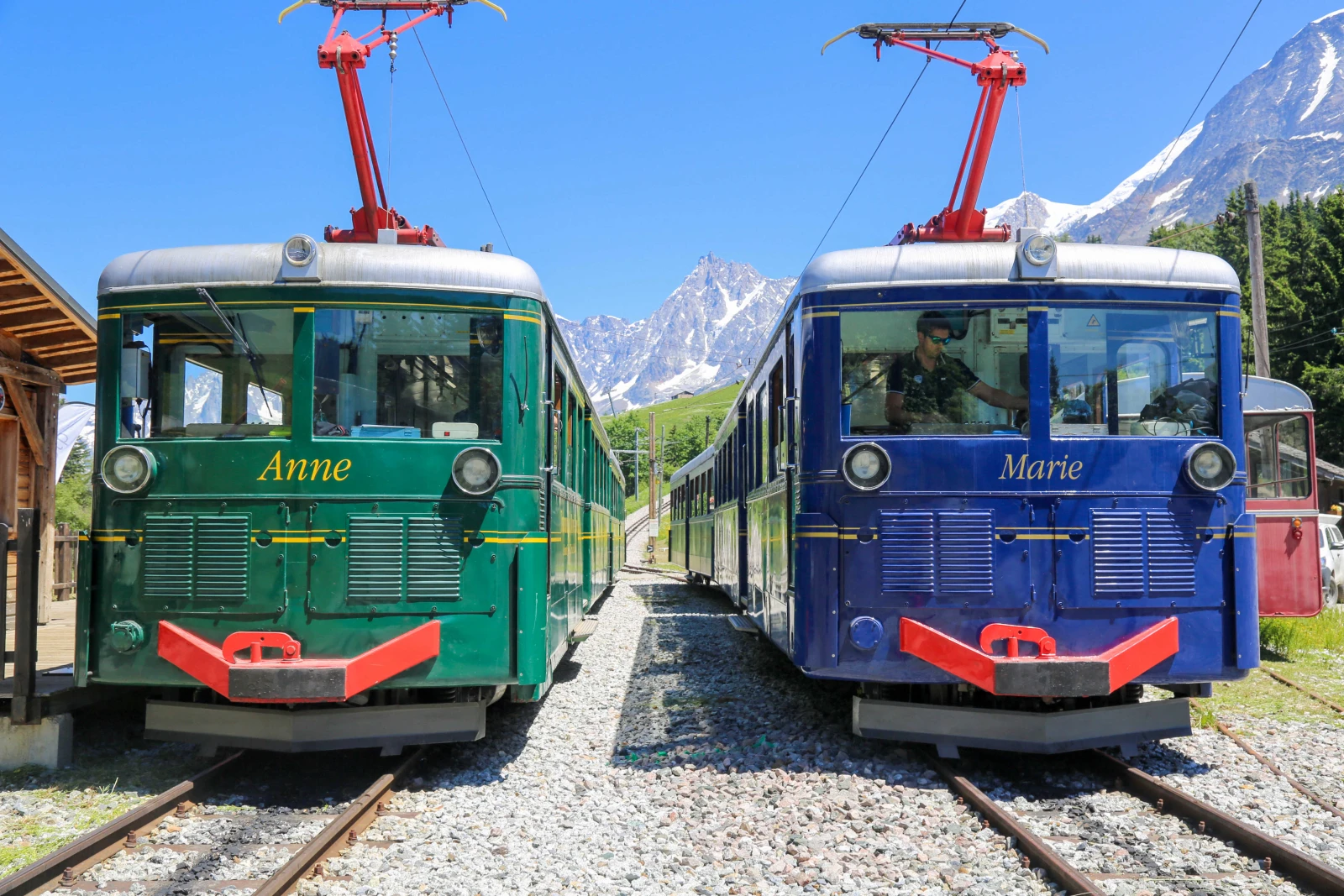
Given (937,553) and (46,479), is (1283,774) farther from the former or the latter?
(46,479)

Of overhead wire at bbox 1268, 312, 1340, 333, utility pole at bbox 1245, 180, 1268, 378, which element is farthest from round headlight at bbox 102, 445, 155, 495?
overhead wire at bbox 1268, 312, 1340, 333

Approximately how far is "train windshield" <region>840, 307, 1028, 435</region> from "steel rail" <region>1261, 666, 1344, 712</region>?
13.0ft

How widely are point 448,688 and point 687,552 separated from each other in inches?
587

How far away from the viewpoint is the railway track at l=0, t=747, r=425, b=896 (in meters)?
4.04

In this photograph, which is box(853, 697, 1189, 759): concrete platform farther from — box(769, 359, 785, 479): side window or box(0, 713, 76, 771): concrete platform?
box(0, 713, 76, 771): concrete platform

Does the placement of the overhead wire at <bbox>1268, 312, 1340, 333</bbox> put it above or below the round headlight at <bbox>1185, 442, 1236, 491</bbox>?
above

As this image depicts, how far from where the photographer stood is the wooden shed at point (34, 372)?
9.35 metres

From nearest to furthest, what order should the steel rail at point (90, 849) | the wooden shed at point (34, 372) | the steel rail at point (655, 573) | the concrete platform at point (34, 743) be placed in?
the steel rail at point (90, 849) → the concrete platform at point (34, 743) → the wooden shed at point (34, 372) → the steel rail at point (655, 573)

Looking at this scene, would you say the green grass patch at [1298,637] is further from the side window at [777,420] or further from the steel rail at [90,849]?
the steel rail at [90,849]

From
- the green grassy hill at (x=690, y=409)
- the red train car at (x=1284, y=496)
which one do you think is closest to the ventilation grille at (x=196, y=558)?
the red train car at (x=1284, y=496)

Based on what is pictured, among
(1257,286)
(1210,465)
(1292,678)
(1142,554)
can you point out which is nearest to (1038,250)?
(1210,465)

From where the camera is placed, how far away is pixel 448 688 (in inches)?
245

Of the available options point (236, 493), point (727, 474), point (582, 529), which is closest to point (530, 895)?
point (236, 493)

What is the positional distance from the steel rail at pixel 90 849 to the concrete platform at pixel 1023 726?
148 inches
